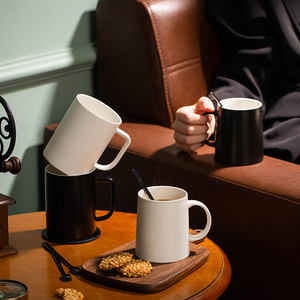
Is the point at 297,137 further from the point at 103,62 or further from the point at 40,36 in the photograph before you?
the point at 40,36

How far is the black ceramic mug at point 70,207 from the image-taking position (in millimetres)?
772

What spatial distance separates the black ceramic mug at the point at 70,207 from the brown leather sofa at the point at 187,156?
0.32 meters

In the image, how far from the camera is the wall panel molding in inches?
48.5

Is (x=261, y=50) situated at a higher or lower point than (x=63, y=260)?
higher

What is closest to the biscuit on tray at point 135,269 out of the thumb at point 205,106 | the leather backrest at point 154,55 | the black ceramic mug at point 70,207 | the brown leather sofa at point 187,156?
the black ceramic mug at point 70,207

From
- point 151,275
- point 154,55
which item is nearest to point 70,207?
point 151,275

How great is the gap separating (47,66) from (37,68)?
36 millimetres

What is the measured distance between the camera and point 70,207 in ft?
2.56

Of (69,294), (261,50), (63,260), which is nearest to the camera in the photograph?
(69,294)

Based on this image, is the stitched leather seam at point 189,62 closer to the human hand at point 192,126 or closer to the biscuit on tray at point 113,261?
the human hand at point 192,126

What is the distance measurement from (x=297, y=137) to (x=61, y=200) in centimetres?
70

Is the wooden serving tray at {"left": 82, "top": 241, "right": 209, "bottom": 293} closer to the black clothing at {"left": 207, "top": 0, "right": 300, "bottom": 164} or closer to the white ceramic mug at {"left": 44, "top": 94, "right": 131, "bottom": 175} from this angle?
the white ceramic mug at {"left": 44, "top": 94, "right": 131, "bottom": 175}

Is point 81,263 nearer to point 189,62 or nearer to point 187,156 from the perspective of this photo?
point 187,156

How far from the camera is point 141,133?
4.07ft
